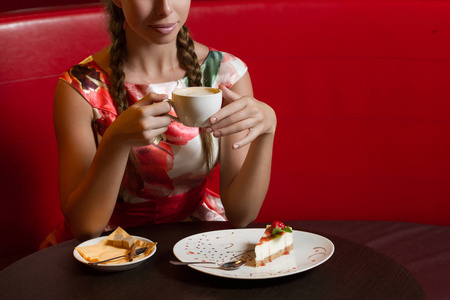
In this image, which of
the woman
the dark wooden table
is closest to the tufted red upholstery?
the woman

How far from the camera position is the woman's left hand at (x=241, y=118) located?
133 centimetres

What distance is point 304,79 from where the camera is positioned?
2.42 m

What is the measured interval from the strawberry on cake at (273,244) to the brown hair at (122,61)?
1.61ft

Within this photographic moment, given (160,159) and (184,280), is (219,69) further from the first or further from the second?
(184,280)

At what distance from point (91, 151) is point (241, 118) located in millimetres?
488

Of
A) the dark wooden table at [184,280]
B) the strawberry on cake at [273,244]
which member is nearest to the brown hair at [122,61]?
the dark wooden table at [184,280]

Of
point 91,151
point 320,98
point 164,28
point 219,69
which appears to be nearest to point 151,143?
point 91,151

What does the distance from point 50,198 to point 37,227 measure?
4.7 inches

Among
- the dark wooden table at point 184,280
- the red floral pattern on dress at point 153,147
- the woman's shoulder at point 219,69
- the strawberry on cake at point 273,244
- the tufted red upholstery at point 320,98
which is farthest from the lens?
the tufted red upholstery at point 320,98

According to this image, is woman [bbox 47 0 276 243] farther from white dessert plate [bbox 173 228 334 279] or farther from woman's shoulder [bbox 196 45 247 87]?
white dessert plate [bbox 173 228 334 279]

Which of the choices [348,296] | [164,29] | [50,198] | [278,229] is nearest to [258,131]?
[278,229]

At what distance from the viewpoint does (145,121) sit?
1304 millimetres

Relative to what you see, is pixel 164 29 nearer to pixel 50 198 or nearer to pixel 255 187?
pixel 255 187

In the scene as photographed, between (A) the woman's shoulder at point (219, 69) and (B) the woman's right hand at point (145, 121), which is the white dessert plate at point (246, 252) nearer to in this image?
(B) the woman's right hand at point (145, 121)
